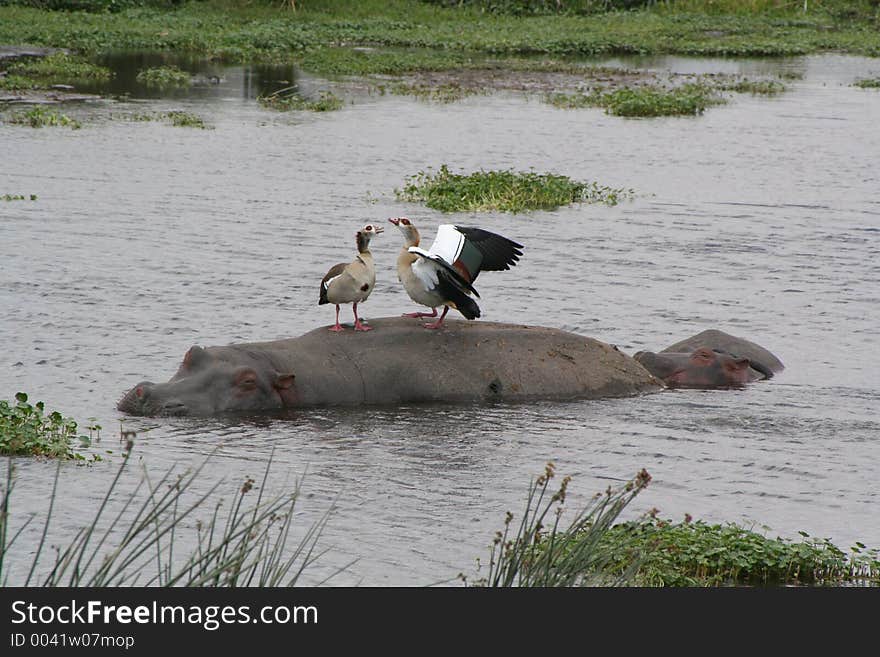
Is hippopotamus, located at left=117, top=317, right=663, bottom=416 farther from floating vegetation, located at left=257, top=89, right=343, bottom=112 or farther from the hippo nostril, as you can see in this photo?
floating vegetation, located at left=257, top=89, right=343, bottom=112

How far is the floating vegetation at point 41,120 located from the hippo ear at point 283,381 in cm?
1687

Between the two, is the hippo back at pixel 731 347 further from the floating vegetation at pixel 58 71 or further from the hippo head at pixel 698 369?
the floating vegetation at pixel 58 71

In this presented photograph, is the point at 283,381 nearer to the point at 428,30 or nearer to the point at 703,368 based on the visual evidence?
the point at 703,368

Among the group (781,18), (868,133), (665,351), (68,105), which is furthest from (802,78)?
(665,351)

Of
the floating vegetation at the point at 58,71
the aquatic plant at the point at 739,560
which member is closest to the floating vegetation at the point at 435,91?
the floating vegetation at the point at 58,71

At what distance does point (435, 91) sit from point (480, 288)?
1930cm

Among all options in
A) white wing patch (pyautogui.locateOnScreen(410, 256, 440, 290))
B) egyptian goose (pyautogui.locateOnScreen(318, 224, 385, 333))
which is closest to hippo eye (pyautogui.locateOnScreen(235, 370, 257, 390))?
egyptian goose (pyautogui.locateOnScreen(318, 224, 385, 333))

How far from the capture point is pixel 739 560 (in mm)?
7500

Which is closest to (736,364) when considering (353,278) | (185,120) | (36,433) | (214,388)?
(353,278)

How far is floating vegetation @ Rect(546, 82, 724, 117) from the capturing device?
99.8ft

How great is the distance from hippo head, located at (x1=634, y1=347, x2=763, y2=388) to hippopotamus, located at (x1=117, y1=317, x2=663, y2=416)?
0.16 m

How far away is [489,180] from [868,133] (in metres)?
11.2

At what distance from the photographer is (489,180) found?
20.3 m

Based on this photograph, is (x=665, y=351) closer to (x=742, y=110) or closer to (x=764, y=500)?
(x=764, y=500)
